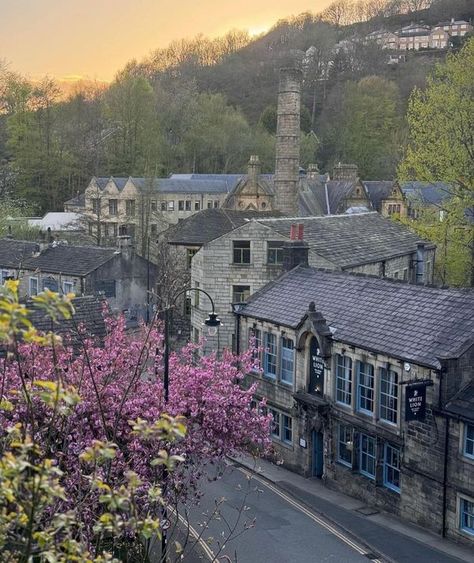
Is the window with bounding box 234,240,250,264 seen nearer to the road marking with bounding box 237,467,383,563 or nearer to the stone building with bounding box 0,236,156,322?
→ the stone building with bounding box 0,236,156,322

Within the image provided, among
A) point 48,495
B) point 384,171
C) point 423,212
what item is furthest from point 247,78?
point 48,495

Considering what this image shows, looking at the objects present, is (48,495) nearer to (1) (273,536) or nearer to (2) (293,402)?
(1) (273,536)

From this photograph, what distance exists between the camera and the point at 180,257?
156 feet

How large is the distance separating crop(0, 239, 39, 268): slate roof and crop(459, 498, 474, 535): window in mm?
31810

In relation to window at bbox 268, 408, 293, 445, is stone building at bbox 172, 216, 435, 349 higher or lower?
higher

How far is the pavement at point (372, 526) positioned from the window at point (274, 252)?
1289cm

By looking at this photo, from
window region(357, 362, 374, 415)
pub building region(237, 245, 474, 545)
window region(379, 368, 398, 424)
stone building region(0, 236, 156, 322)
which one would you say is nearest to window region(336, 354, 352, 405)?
pub building region(237, 245, 474, 545)

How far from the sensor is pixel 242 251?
122ft

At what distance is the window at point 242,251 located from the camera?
37.2m

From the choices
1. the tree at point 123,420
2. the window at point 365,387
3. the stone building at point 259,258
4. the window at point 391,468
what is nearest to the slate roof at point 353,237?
the stone building at point 259,258

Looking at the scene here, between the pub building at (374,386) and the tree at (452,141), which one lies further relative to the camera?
the tree at (452,141)

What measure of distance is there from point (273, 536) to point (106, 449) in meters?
16.1

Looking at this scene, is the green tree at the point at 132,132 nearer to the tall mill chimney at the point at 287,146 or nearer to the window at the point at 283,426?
the tall mill chimney at the point at 287,146

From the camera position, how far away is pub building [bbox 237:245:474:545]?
67.8ft
